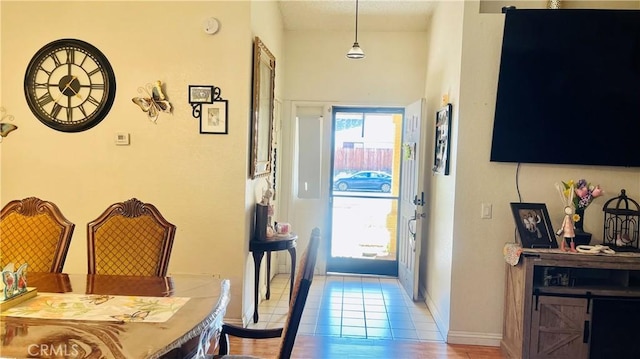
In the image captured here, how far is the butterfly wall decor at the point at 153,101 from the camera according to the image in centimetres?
341

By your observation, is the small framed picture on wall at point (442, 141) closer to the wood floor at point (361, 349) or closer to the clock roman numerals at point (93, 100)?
the wood floor at point (361, 349)

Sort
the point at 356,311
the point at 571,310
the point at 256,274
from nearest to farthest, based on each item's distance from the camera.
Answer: the point at 571,310, the point at 256,274, the point at 356,311

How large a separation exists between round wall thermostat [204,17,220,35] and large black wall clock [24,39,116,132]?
0.82 metres

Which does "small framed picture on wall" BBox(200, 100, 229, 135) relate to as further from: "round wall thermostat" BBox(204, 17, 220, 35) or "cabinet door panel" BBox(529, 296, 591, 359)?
"cabinet door panel" BBox(529, 296, 591, 359)

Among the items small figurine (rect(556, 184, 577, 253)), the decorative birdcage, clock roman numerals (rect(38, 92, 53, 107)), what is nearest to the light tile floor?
small figurine (rect(556, 184, 577, 253))

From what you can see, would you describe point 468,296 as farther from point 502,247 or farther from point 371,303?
point 371,303

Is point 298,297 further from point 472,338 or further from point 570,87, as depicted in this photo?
point 570,87

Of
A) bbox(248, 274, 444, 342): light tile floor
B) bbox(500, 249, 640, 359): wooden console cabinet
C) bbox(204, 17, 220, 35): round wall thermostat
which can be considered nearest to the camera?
bbox(500, 249, 640, 359): wooden console cabinet

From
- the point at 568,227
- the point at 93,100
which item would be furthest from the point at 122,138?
the point at 568,227

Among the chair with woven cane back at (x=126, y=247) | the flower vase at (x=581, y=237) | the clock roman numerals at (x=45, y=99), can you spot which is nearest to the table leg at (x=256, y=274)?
the chair with woven cane back at (x=126, y=247)

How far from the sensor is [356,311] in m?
4.07

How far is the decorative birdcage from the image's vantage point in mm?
3090

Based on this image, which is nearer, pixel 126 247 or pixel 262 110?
pixel 126 247

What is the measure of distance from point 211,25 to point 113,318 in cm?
236
